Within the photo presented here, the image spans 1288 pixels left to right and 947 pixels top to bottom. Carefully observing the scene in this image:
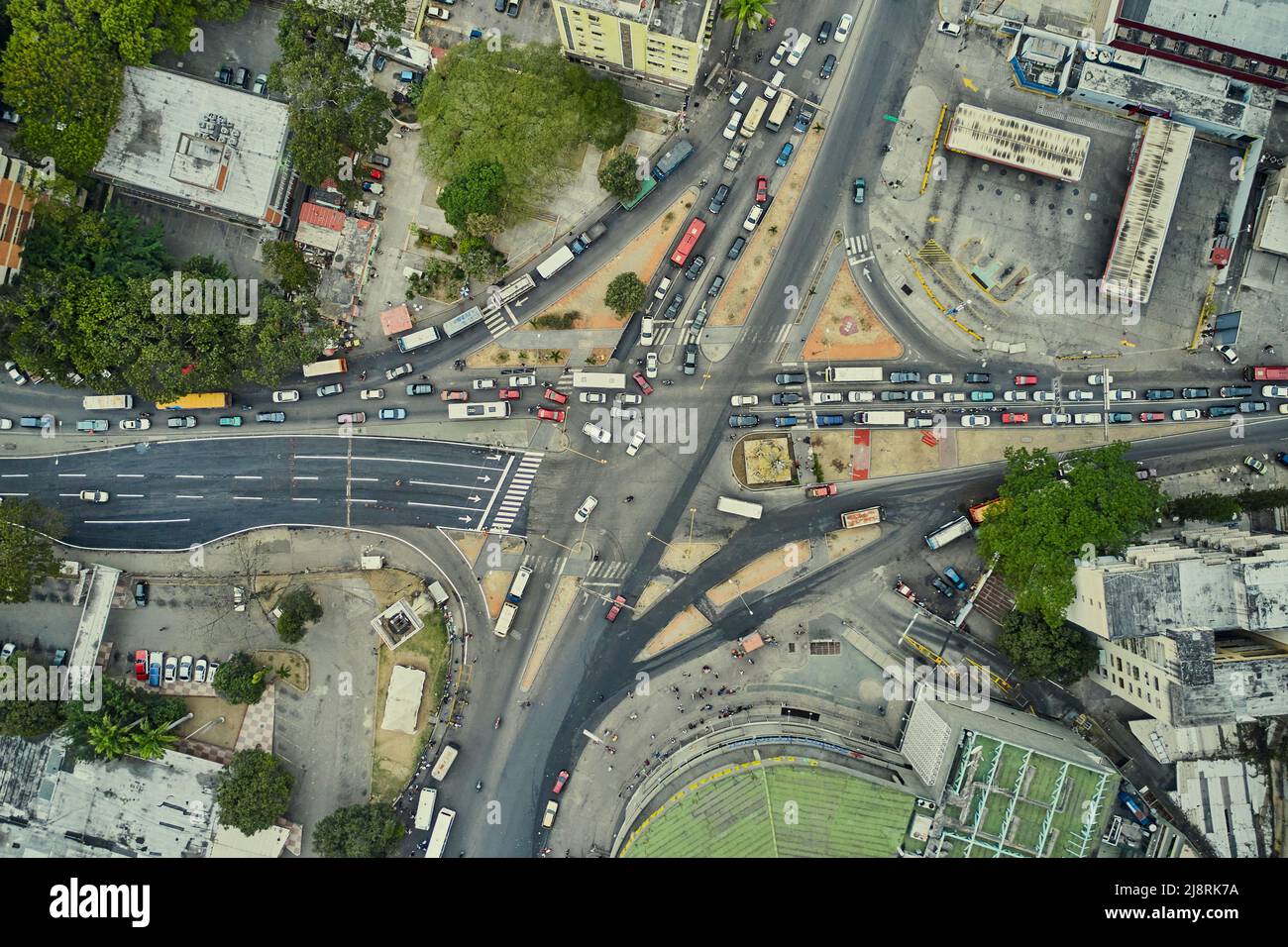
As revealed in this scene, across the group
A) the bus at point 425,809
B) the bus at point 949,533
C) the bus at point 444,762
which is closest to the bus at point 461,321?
the bus at point 444,762

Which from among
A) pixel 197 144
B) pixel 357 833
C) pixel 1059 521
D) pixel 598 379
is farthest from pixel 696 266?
pixel 357 833

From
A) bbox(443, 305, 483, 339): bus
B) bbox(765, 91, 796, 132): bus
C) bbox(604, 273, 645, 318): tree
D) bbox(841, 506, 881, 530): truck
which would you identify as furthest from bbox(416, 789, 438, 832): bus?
bbox(765, 91, 796, 132): bus

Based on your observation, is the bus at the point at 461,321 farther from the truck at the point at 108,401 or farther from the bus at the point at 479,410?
the truck at the point at 108,401

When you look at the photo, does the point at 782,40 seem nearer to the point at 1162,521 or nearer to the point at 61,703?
the point at 1162,521

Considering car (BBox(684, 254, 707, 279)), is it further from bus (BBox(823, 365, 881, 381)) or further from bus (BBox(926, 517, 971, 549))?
bus (BBox(926, 517, 971, 549))

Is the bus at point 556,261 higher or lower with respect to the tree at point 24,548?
higher
